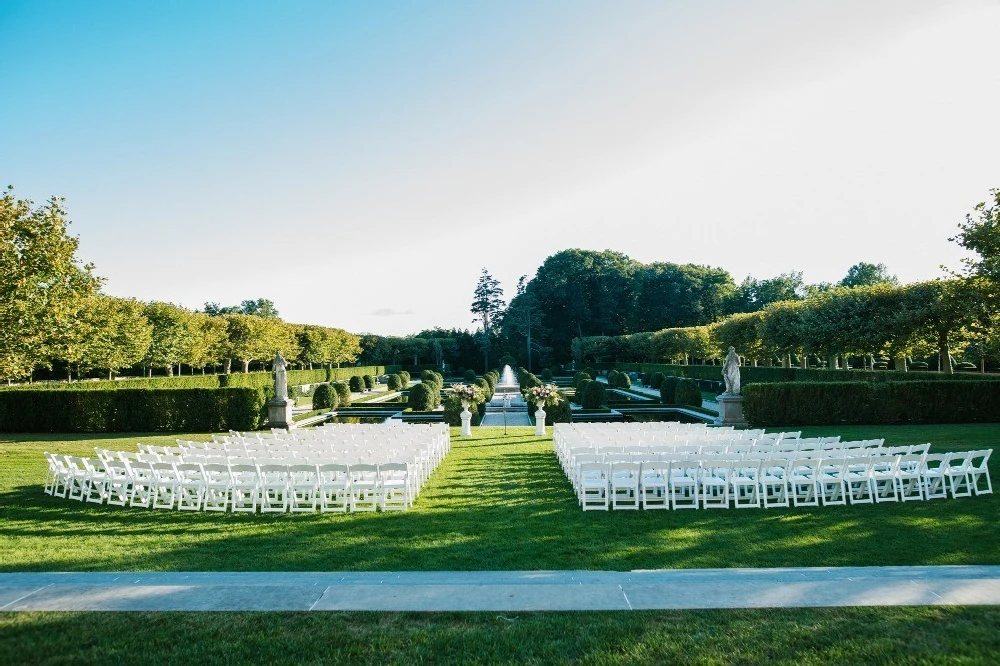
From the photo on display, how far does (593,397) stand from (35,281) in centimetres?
1992

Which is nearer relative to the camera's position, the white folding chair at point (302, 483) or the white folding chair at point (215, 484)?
the white folding chair at point (302, 483)

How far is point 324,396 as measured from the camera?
2877 cm

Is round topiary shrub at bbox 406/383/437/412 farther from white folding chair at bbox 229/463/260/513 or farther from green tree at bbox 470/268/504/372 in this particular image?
green tree at bbox 470/268/504/372

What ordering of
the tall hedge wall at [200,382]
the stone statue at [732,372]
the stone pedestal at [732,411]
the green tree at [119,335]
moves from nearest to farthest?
1. the stone statue at [732,372]
2. the stone pedestal at [732,411]
3. the tall hedge wall at [200,382]
4. the green tree at [119,335]

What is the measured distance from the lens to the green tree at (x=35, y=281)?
48.7 feet

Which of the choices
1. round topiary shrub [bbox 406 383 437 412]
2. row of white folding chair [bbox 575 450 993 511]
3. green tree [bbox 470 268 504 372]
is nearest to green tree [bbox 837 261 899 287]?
green tree [bbox 470 268 504 372]

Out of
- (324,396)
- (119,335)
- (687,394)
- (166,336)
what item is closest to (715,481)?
(687,394)

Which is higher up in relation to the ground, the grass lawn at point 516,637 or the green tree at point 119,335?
the green tree at point 119,335

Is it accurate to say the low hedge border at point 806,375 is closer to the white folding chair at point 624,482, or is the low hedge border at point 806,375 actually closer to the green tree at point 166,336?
the white folding chair at point 624,482

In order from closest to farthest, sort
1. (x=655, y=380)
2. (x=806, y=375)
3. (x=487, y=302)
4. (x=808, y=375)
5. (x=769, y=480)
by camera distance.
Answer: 1. (x=769, y=480)
2. (x=808, y=375)
3. (x=806, y=375)
4. (x=655, y=380)
5. (x=487, y=302)

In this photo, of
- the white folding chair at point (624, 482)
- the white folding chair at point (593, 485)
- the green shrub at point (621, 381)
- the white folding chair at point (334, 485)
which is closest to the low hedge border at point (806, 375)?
the green shrub at point (621, 381)

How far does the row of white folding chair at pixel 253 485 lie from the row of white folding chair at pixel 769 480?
2915 mm

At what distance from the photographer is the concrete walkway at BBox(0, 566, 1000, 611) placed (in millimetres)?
4766

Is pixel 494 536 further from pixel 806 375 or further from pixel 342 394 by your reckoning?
pixel 342 394
